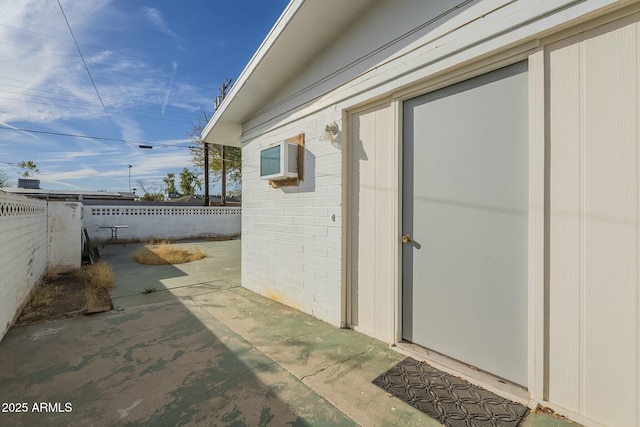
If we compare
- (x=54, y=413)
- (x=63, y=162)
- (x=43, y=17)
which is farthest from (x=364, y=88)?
(x=63, y=162)

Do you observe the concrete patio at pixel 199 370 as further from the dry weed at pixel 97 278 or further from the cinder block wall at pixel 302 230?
the dry weed at pixel 97 278

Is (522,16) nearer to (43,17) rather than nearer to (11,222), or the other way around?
(11,222)

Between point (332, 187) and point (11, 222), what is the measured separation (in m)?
3.75

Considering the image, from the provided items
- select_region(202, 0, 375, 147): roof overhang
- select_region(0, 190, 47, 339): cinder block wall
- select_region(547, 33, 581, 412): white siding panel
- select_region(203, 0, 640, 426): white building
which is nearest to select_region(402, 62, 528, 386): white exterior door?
select_region(203, 0, 640, 426): white building

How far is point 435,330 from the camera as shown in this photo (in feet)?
7.86

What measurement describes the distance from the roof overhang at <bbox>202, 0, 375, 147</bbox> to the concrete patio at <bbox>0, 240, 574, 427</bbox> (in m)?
3.17

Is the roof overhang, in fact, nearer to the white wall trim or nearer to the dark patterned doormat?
the white wall trim

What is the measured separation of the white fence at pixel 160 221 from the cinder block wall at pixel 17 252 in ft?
22.6

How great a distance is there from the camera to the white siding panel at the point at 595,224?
1461mm

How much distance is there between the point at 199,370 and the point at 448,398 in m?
1.93

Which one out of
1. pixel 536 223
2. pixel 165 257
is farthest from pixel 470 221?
pixel 165 257

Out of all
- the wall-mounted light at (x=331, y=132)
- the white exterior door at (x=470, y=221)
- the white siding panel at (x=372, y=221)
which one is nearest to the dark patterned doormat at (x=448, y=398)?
the white exterior door at (x=470, y=221)

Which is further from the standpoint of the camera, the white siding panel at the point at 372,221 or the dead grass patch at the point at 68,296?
the dead grass patch at the point at 68,296

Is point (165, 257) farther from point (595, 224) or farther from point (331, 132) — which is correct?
point (595, 224)
